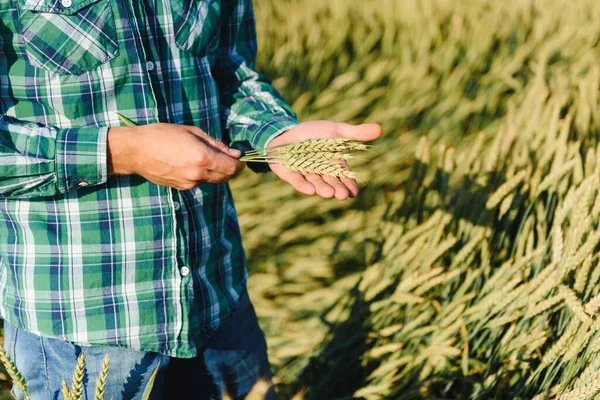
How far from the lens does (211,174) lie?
1.16 m

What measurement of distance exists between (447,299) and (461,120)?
4.90ft

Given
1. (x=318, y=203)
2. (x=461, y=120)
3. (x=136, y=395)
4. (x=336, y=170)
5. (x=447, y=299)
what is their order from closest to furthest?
(x=336, y=170)
(x=136, y=395)
(x=447, y=299)
(x=318, y=203)
(x=461, y=120)

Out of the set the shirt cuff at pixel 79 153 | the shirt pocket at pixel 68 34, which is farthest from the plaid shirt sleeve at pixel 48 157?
the shirt pocket at pixel 68 34

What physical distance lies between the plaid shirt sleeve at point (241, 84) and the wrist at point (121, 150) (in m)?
0.33

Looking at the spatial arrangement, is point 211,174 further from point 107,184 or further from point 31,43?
point 31,43

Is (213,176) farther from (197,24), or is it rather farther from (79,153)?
(197,24)

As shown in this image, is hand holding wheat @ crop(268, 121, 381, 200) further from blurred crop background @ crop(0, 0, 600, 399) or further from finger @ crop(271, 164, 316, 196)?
blurred crop background @ crop(0, 0, 600, 399)

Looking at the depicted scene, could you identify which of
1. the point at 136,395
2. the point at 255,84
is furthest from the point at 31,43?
the point at 136,395

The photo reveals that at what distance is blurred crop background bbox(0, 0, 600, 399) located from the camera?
1615 millimetres

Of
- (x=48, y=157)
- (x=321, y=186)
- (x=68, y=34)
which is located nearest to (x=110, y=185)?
(x=48, y=157)

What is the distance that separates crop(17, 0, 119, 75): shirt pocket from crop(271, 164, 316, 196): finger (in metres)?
0.36

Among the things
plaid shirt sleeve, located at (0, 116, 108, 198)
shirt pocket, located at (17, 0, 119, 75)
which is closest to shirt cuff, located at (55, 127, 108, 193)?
plaid shirt sleeve, located at (0, 116, 108, 198)

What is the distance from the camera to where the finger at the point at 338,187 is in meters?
1.23

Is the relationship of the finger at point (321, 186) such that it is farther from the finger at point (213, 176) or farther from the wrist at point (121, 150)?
the wrist at point (121, 150)
